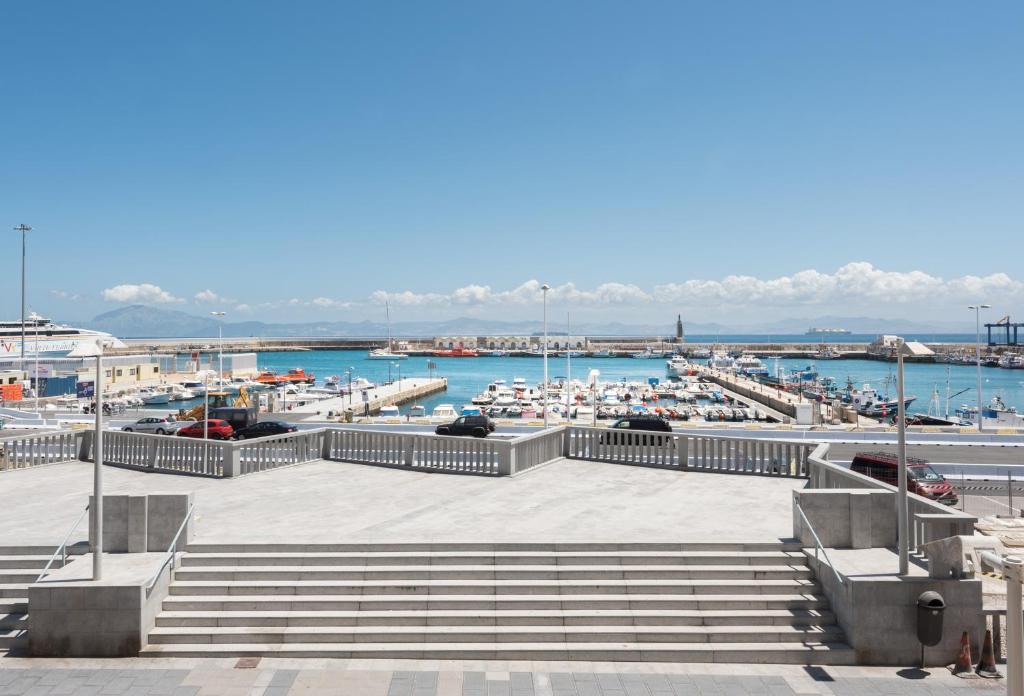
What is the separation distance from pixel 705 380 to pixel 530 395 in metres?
50.2

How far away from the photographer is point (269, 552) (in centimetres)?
1269

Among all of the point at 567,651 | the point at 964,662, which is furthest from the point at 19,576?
the point at 964,662

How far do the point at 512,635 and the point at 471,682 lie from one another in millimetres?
1273

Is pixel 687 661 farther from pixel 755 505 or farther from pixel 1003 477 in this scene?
pixel 1003 477

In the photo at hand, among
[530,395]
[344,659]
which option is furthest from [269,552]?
[530,395]

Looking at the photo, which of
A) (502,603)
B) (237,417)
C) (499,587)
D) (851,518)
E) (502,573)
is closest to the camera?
(502,603)

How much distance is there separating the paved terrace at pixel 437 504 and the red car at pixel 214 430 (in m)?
10.9

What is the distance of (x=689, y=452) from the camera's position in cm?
2145

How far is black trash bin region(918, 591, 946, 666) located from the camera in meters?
10.4

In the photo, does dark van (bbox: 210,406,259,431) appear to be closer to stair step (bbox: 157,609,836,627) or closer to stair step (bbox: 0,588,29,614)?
Result: stair step (bbox: 0,588,29,614)

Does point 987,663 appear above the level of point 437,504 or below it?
below

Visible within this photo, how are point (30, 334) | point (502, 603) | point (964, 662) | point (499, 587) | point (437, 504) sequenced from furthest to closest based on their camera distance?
1. point (30, 334)
2. point (437, 504)
3. point (499, 587)
4. point (502, 603)
5. point (964, 662)

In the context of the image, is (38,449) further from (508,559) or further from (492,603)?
(492,603)

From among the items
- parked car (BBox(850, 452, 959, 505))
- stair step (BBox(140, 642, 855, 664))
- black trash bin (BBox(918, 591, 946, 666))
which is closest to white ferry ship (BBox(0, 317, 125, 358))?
stair step (BBox(140, 642, 855, 664))
